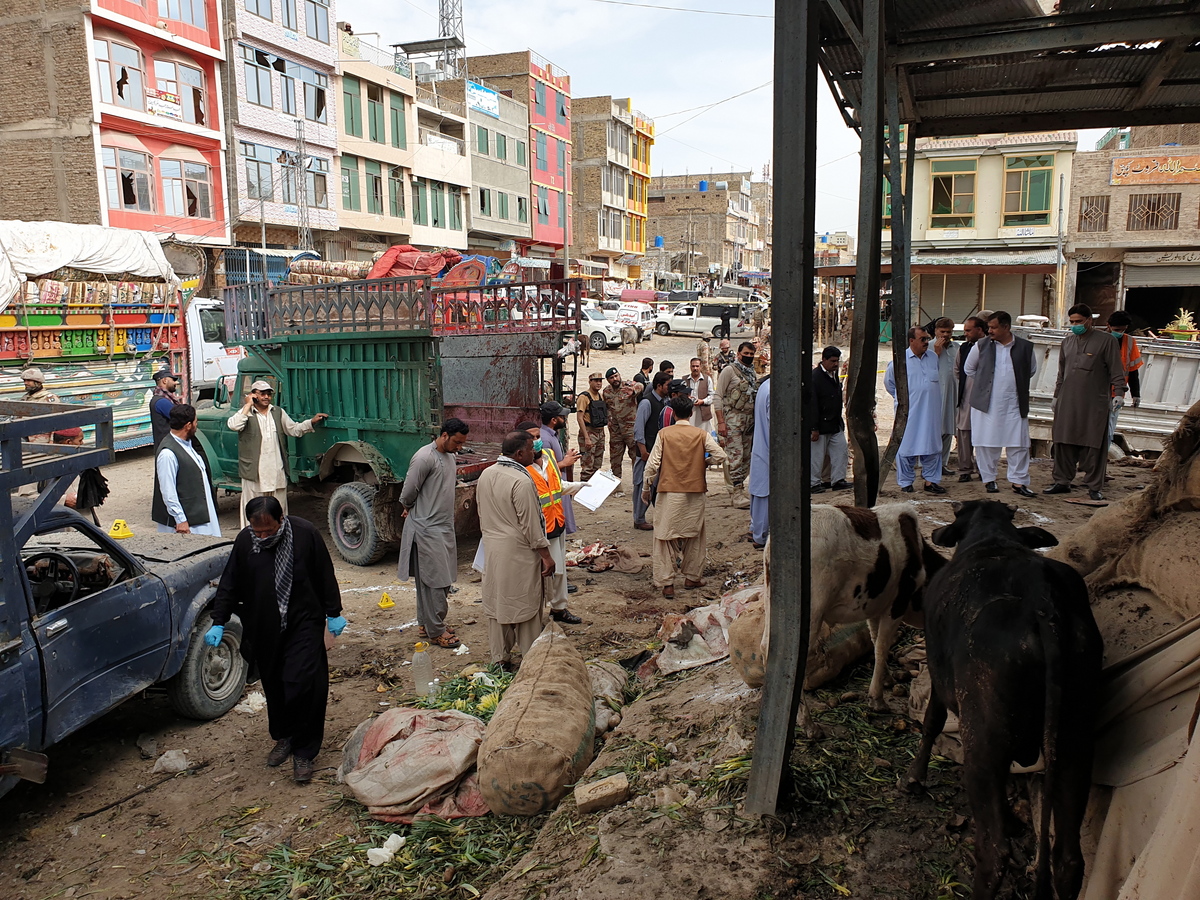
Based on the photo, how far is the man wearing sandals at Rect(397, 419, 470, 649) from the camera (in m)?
6.43

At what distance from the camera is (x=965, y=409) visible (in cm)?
833

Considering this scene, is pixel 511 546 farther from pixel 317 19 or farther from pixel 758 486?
pixel 317 19

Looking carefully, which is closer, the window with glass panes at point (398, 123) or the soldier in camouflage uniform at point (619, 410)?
the soldier in camouflage uniform at point (619, 410)

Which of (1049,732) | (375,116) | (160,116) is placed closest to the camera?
(1049,732)

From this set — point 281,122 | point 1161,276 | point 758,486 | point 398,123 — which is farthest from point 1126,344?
point 398,123

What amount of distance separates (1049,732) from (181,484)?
21.9ft

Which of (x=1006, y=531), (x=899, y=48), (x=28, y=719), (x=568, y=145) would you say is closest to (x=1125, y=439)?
(x=899, y=48)

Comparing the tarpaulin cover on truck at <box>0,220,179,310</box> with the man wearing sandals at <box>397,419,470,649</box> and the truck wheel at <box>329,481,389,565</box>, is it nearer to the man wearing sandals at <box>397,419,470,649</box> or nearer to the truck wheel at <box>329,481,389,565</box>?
the truck wheel at <box>329,481,389,565</box>

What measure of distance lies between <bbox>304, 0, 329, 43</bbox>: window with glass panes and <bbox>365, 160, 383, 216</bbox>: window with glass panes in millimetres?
4473

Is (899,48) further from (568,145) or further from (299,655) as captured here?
(568,145)

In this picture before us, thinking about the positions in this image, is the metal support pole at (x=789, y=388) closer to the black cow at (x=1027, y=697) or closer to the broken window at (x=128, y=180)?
the black cow at (x=1027, y=697)

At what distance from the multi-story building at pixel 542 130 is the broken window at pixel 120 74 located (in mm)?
22114

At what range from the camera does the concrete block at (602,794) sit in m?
3.46

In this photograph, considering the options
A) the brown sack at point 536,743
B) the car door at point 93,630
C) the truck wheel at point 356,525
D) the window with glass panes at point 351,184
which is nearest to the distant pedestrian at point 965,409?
the brown sack at point 536,743
